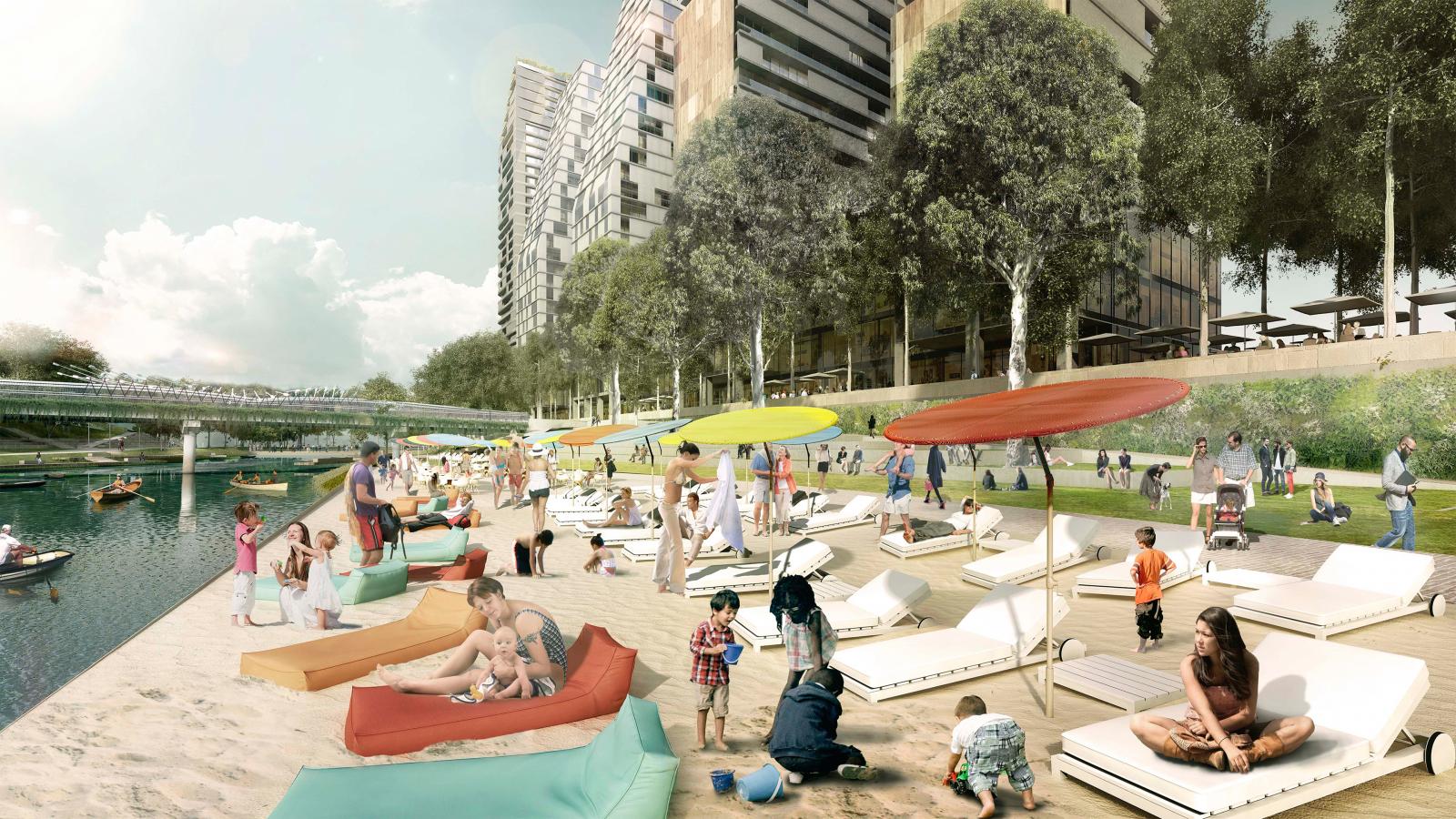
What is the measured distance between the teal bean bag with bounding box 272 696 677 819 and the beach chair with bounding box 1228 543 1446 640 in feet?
24.1

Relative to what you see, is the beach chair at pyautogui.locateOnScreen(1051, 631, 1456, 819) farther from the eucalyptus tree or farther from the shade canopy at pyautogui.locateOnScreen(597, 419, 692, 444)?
the eucalyptus tree

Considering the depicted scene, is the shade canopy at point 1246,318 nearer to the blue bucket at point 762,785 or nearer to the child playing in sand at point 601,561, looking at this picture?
the child playing in sand at point 601,561

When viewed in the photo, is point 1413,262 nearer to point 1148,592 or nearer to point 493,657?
point 1148,592

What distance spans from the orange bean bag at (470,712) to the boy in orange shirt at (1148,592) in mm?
5193

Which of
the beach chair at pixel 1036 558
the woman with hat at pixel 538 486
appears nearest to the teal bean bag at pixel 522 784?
the beach chair at pixel 1036 558

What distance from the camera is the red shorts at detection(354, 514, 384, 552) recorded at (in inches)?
392

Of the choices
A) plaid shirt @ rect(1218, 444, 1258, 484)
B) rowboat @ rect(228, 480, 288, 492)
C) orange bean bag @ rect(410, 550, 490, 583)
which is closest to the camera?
orange bean bag @ rect(410, 550, 490, 583)

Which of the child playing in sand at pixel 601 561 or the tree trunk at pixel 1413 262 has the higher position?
the tree trunk at pixel 1413 262

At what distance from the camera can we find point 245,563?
7.82 metres

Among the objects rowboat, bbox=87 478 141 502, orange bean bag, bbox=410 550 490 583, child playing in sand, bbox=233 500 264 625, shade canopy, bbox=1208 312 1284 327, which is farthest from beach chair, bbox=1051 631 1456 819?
rowboat, bbox=87 478 141 502

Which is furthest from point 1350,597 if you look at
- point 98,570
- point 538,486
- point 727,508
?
point 98,570

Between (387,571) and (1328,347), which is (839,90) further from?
(387,571)

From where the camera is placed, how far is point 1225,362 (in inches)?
878

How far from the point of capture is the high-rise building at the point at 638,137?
76125 millimetres
